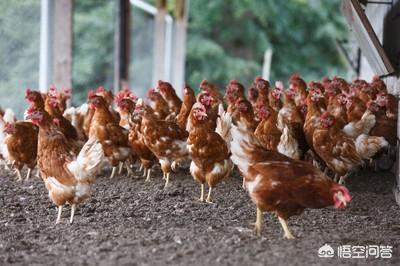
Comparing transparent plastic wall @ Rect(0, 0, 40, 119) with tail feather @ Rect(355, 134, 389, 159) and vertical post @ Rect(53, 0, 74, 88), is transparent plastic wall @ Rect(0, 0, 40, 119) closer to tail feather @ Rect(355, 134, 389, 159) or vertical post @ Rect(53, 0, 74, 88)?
vertical post @ Rect(53, 0, 74, 88)

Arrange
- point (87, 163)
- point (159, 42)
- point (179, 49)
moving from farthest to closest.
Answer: point (179, 49)
point (159, 42)
point (87, 163)

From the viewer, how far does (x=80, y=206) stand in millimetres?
5305

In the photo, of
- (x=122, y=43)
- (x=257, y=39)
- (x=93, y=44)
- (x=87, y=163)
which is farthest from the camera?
(x=257, y=39)

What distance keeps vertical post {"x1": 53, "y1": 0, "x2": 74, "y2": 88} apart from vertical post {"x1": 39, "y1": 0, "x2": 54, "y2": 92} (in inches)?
3.6

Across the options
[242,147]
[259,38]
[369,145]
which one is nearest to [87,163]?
[242,147]

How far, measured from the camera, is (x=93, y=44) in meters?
16.2

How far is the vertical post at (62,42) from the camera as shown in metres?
9.54

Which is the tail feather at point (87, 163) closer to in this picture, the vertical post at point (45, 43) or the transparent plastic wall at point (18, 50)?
the transparent plastic wall at point (18, 50)

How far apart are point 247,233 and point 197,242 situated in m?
0.50

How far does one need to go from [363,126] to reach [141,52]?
12.2 meters

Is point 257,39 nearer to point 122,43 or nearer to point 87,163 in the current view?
point 122,43

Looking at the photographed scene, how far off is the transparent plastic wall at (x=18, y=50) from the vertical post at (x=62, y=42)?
0.34 metres

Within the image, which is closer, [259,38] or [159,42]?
[159,42]

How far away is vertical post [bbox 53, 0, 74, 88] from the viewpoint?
954 cm
